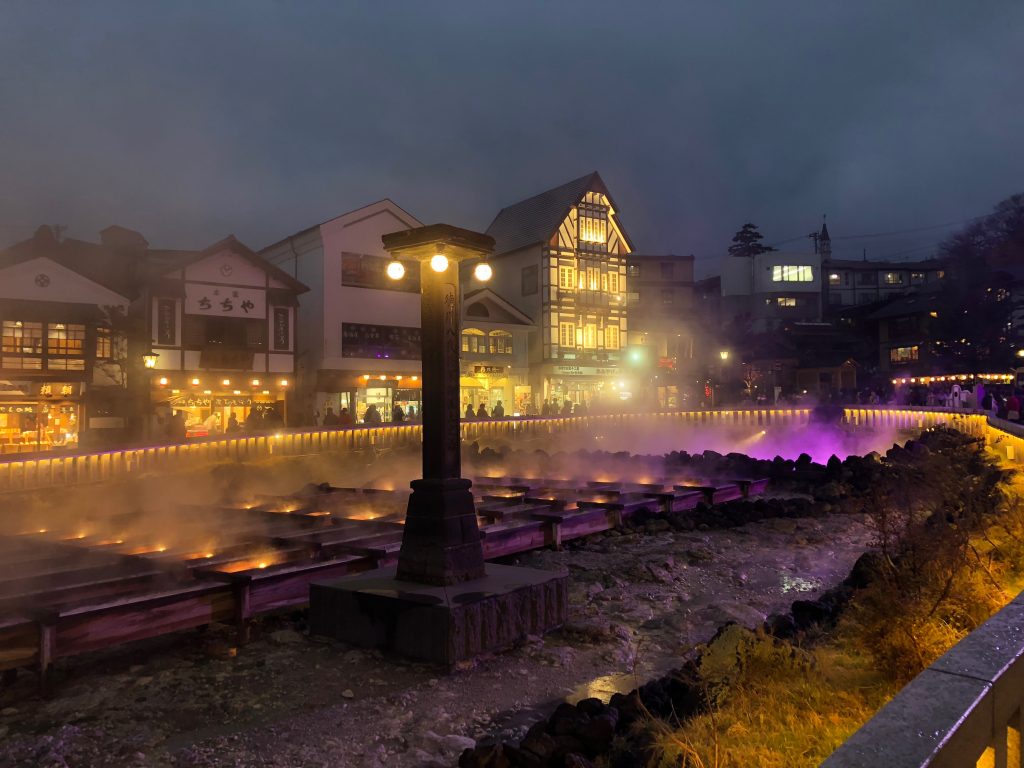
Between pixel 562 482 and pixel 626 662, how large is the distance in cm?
1137

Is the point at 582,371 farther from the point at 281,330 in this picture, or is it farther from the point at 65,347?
the point at 65,347

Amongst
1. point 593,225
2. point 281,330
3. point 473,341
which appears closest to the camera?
point 281,330

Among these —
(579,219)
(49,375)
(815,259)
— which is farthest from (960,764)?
(815,259)

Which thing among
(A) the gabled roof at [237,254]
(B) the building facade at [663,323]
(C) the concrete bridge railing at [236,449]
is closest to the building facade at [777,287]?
(B) the building facade at [663,323]

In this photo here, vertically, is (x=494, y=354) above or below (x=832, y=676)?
above

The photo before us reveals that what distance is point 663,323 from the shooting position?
5316cm

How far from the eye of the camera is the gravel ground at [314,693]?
244 inches

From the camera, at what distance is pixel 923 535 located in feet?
28.7

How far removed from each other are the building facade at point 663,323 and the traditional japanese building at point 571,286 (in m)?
2.87

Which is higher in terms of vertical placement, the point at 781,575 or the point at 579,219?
the point at 579,219

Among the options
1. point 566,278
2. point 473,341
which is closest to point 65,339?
point 473,341

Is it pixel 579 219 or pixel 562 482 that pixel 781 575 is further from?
pixel 579 219

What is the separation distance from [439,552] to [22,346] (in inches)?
1104

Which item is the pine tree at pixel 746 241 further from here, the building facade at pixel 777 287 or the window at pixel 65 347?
the window at pixel 65 347
